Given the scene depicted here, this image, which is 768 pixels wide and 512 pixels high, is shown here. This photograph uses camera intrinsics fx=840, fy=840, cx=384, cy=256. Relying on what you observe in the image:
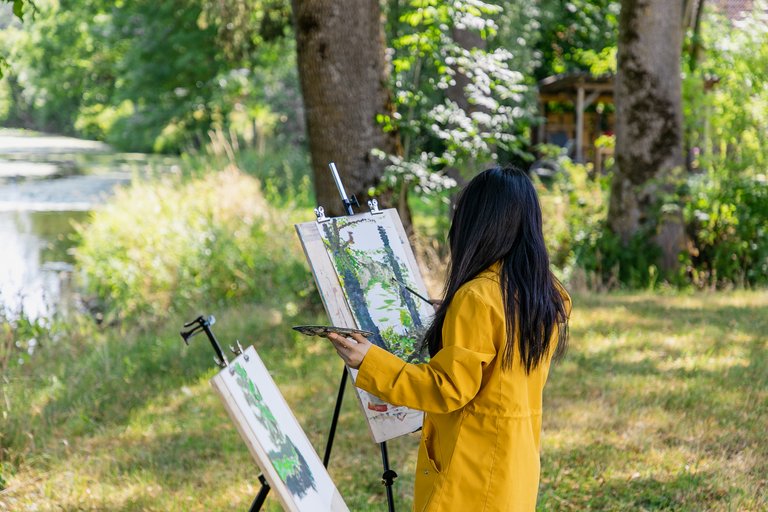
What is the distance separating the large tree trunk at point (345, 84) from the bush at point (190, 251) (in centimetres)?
217

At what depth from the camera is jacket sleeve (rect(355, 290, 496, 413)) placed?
2307mm

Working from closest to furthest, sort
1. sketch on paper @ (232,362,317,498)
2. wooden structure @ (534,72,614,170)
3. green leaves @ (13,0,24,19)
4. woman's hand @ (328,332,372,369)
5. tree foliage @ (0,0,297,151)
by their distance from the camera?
1. sketch on paper @ (232,362,317,498)
2. woman's hand @ (328,332,372,369)
3. green leaves @ (13,0,24,19)
4. tree foliage @ (0,0,297,151)
5. wooden structure @ (534,72,614,170)

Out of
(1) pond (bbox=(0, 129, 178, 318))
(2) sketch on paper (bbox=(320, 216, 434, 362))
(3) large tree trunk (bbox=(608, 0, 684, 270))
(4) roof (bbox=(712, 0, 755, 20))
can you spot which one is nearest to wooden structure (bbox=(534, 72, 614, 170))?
(4) roof (bbox=(712, 0, 755, 20))

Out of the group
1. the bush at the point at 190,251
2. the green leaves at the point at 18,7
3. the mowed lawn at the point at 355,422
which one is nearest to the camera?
the green leaves at the point at 18,7

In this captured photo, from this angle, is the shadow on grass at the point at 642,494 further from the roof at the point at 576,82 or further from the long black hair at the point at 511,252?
Result: the roof at the point at 576,82

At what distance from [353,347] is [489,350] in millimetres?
400

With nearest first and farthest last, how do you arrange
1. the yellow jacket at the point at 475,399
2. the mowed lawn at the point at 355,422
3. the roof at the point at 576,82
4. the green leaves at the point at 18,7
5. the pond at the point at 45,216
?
the yellow jacket at the point at 475,399 → the green leaves at the point at 18,7 → the mowed lawn at the point at 355,422 → the pond at the point at 45,216 → the roof at the point at 576,82

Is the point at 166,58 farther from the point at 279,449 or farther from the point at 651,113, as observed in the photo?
the point at 279,449

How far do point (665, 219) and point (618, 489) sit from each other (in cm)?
Result: 528

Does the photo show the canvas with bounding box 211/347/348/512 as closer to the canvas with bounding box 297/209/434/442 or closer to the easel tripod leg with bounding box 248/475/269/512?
the easel tripod leg with bounding box 248/475/269/512

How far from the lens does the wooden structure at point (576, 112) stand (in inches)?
730

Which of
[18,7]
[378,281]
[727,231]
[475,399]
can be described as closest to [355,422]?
[378,281]

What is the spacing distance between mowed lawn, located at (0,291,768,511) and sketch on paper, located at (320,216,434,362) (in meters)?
1.28

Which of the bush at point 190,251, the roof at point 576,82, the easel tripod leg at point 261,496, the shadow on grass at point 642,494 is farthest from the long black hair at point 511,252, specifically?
A: the roof at point 576,82
